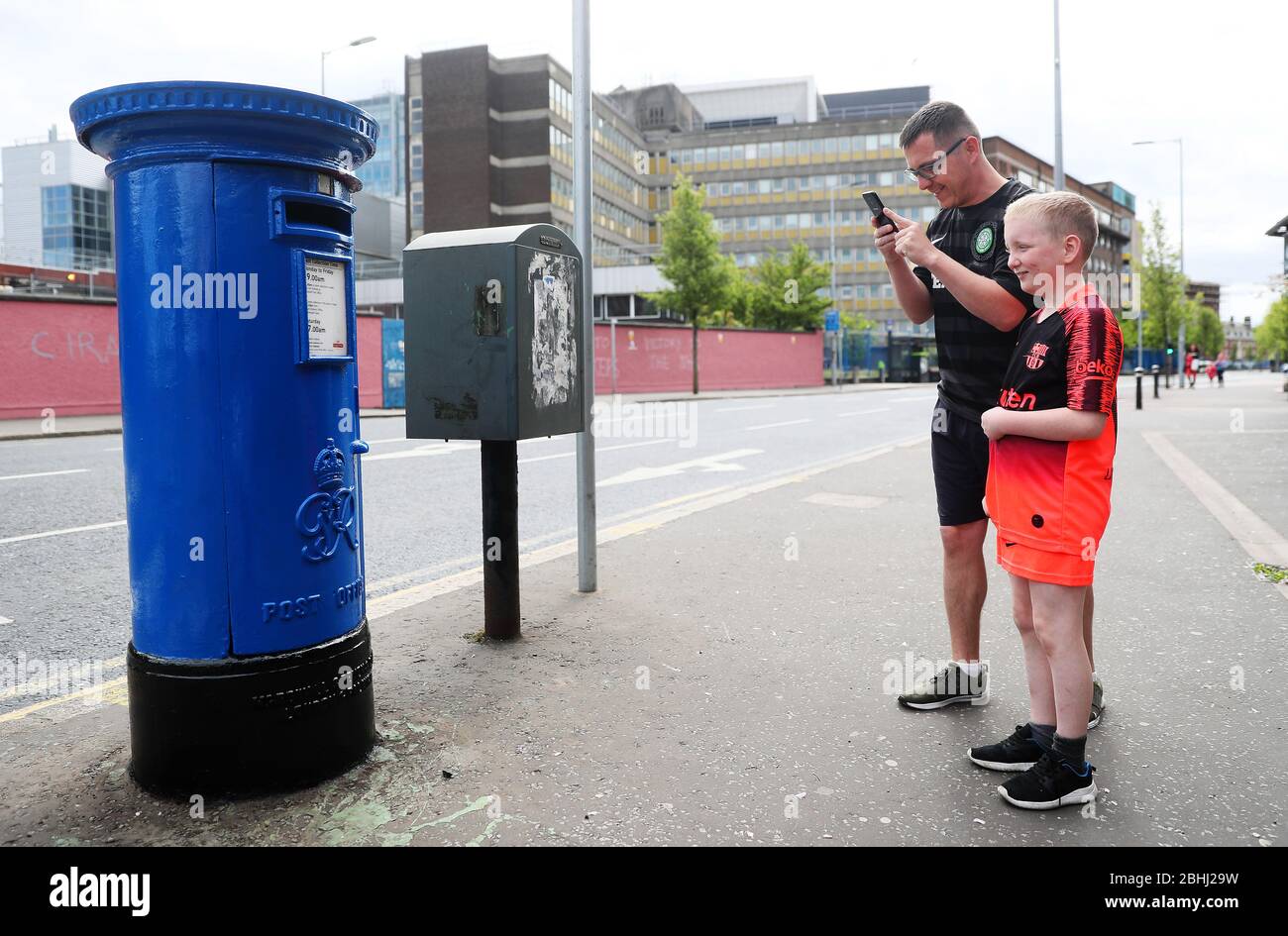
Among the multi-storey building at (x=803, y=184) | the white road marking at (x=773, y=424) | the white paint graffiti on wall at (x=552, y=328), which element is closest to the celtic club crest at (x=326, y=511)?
the white paint graffiti on wall at (x=552, y=328)

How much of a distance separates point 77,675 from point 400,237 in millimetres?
82628

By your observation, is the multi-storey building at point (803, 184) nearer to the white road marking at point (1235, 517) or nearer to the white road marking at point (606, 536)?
the white road marking at point (1235, 517)

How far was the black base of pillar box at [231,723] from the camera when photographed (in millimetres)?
2605

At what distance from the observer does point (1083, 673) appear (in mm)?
2613

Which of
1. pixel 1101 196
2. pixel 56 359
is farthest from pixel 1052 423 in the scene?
pixel 1101 196

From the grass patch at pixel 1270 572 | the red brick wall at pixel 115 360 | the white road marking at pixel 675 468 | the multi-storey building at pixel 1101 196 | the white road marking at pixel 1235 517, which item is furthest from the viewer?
the multi-storey building at pixel 1101 196

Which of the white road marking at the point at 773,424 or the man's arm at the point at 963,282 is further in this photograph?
the white road marking at the point at 773,424

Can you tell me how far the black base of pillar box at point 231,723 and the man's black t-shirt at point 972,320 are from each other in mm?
2187

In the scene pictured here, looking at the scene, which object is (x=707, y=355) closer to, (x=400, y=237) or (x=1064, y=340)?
(x=1064, y=340)

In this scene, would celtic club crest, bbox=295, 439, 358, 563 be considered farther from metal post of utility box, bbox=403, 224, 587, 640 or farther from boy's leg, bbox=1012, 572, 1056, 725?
boy's leg, bbox=1012, 572, 1056, 725

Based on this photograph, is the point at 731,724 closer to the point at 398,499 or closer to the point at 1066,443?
the point at 1066,443
